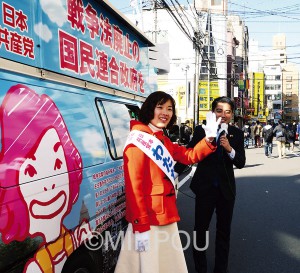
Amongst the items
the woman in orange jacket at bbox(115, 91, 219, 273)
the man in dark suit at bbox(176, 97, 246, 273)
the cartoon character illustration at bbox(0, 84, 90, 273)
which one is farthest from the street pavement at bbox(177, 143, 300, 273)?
the cartoon character illustration at bbox(0, 84, 90, 273)

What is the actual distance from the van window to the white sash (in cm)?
53

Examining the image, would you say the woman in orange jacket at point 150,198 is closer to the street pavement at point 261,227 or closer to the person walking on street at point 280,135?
the street pavement at point 261,227

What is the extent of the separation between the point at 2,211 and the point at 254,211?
5.16 m

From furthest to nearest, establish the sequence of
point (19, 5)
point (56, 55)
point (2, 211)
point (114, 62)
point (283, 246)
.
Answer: point (283, 246)
point (114, 62)
point (56, 55)
point (19, 5)
point (2, 211)

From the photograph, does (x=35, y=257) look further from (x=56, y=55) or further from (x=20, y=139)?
(x=56, y=55)

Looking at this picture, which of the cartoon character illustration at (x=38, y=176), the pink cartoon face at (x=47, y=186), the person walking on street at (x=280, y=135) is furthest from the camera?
the person walking on street at (x=280, y=135)

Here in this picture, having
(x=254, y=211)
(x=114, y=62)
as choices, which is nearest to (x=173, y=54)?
(x=254, y=211)

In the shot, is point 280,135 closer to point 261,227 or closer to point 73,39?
point 261,227

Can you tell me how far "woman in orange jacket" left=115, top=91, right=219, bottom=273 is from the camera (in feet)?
7.57

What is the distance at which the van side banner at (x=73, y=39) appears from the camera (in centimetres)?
Answer: 187

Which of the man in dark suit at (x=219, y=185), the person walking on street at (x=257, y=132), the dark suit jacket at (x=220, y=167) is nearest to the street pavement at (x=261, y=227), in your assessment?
the man in dark suit at (x=219, y=185)

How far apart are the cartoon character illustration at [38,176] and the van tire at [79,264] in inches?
3.8

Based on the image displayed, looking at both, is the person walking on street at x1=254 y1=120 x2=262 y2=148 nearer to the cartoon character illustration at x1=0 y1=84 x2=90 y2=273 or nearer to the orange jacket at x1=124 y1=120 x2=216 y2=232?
the orange jacket at x1=124 y1=120 x2=216 y2=232

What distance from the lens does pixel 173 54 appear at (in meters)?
34.2
